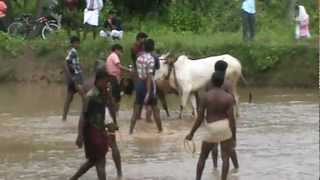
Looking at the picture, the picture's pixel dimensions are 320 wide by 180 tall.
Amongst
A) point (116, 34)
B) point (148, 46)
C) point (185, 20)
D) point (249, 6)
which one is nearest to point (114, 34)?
point (116, 34)

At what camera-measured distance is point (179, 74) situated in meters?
16.2

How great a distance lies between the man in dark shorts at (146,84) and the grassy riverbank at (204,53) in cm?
694

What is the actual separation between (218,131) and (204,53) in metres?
12.8

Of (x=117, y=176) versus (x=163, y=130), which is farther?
(x=163, y=130)

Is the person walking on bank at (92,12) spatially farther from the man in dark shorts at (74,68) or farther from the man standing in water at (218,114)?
the man standing in water at (218,114)

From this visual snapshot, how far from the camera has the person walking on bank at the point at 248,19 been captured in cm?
2203

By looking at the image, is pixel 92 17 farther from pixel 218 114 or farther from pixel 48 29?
pixel 218 114

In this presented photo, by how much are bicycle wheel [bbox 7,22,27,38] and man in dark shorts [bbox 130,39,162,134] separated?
1276 centimetres

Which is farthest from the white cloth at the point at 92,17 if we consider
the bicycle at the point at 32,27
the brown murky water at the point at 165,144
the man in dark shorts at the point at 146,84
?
the man in dark shorts at the point at 146,84

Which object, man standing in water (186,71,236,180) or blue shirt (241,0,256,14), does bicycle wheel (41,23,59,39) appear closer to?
blue shirt (241,0,256,14)

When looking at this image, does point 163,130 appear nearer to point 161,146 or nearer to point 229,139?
point 161,146

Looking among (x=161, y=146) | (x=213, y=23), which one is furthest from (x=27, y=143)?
(x=213, y=23)

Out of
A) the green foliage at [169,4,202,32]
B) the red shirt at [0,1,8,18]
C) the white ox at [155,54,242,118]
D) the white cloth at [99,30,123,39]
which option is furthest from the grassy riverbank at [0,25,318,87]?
the white ox at [155,54,242,118]

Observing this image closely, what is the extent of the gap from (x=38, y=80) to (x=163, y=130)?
9.14m
